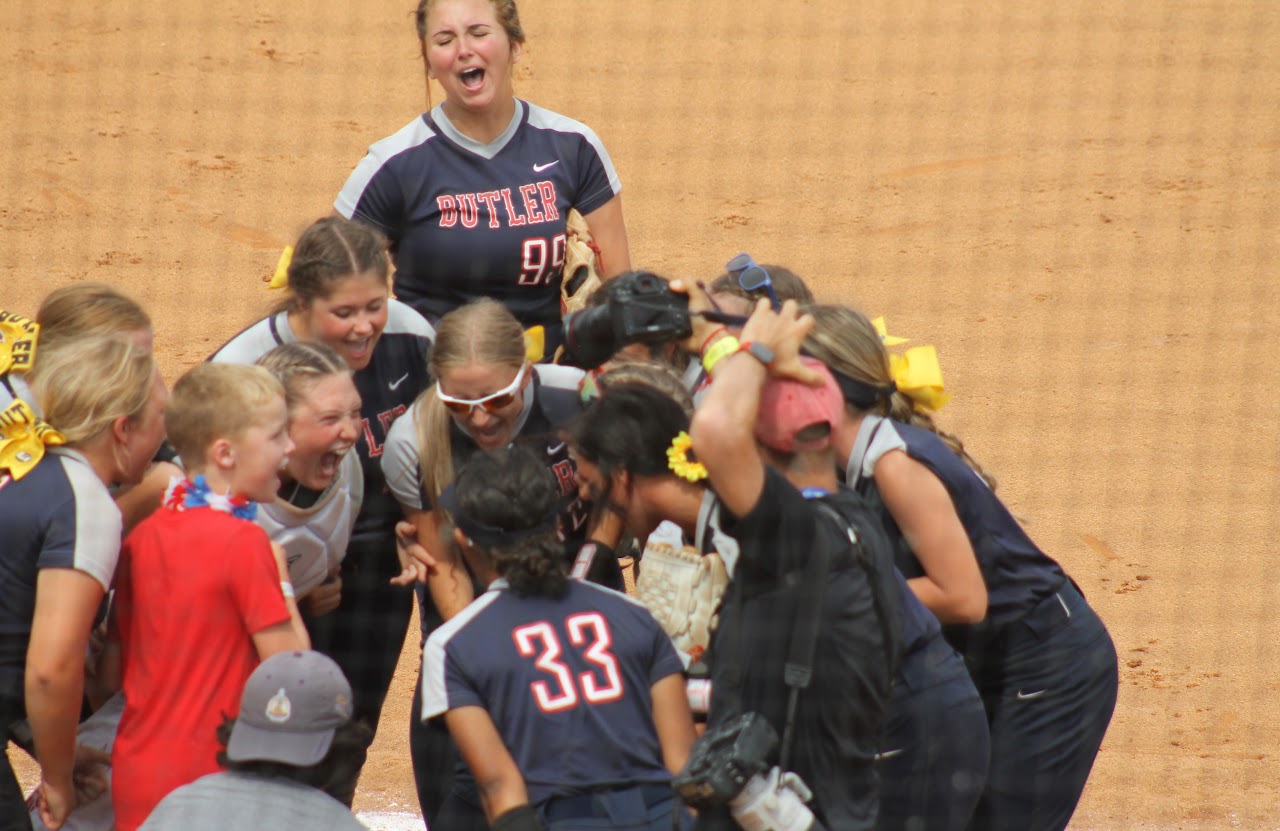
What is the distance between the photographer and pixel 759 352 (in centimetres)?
232

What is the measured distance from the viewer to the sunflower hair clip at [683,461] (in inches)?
101

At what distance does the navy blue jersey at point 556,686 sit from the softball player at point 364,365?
959 millimetres

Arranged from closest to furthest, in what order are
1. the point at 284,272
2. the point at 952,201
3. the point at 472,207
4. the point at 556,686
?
the point at 556,686
the point at 284,272
the point at 472,207
the point at 952,201

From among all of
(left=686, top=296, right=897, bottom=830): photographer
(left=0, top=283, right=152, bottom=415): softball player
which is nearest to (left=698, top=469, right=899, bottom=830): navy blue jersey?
(left=686, top=296, right=897, bottom=830): photographer

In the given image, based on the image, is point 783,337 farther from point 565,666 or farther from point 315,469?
point 315,469

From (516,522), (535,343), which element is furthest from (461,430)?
(516,522)

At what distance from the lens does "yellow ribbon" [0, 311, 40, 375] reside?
9.31 ft

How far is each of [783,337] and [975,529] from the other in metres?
0.83

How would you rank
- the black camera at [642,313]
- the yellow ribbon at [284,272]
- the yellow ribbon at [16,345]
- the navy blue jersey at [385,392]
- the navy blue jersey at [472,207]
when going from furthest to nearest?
the navy blue jersey at [472,207], the navy blue jersey at [385,392], the yellow ribbon at [284,272], the yellow ribbon at [16,345], the black camera at [642,313]

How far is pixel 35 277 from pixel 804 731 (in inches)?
279

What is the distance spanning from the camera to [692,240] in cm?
899

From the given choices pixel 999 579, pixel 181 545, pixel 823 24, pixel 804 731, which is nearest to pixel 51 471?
pixel 181 545

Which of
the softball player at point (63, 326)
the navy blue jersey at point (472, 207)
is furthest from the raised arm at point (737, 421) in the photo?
the navy blue jersey at point (472, 207)

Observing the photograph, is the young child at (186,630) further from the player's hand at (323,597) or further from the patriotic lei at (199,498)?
the player's hand at (323,597)
